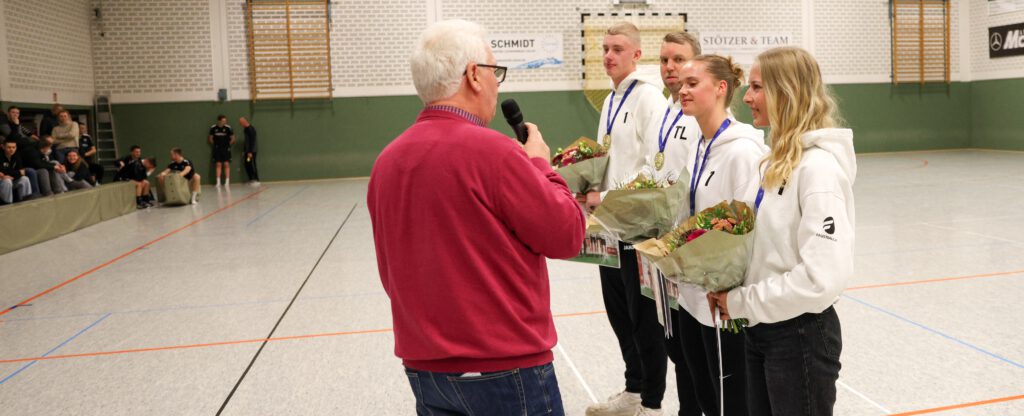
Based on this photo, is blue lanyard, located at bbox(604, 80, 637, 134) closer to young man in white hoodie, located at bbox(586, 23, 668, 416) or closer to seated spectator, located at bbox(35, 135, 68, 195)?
Result: young man in white hoodie, located at bbox(586, 23, 668, 416)

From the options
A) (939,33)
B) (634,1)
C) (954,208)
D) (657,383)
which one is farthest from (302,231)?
(939,33)

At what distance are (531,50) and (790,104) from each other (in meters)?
15.4

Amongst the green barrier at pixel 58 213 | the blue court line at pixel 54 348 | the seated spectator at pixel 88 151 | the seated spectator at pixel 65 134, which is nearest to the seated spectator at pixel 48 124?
the seated spectator at pixel 65 134

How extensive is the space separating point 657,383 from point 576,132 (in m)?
14.5

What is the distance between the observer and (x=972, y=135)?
19359mm

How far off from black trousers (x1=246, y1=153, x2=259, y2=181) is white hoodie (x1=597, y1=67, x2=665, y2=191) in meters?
14.4

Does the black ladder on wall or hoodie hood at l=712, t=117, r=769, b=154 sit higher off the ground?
the black ladder on wall

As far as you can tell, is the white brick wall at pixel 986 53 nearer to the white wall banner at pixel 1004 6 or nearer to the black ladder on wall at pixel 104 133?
the white wall banner at pixel 1004 6

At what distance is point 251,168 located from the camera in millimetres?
16516

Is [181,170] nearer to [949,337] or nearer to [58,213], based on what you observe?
[58,213]

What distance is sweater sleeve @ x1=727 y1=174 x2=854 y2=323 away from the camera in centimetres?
195

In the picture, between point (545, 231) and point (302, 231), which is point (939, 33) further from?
point (545, 231)

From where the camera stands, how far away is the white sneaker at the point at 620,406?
329 cm

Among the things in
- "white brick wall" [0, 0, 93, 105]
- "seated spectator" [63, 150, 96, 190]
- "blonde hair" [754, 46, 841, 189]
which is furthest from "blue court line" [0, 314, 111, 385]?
"white brick wall" [0, 0, 93, 105]
